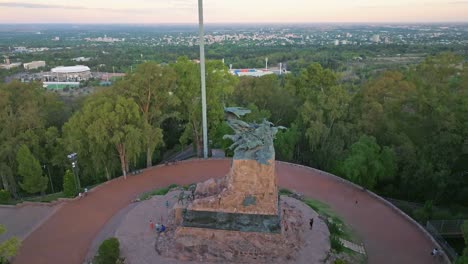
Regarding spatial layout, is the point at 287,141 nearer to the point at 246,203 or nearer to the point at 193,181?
the point at 193,181

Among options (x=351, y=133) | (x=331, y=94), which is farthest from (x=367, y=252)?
(x=331, y=94)

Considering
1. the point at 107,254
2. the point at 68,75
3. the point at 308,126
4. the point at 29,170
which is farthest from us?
the point at 68,75

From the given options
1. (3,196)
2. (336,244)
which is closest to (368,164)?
(336,244)

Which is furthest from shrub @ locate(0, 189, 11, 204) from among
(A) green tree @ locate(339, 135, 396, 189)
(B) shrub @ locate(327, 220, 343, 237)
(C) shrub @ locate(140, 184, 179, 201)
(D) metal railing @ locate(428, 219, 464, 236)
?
(D) metal railing @ locate(428, 219, 464, 236)

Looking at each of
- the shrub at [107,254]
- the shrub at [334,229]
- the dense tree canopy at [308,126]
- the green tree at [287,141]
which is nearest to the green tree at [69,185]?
the dense tree canopy at [308,126]

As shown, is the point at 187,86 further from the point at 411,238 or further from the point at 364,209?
the point at 411,238
